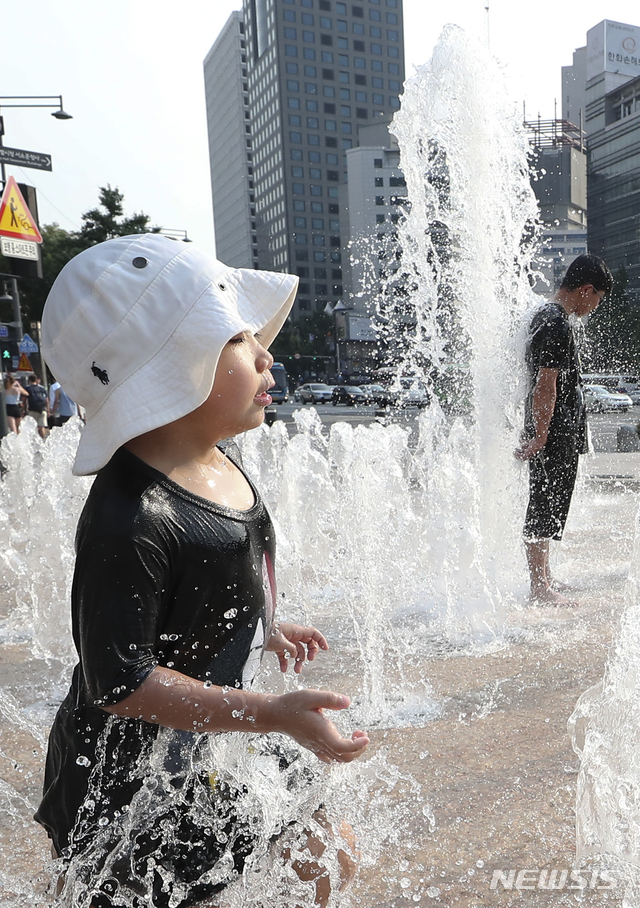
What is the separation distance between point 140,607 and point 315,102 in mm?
120834

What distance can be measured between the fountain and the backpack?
796 cm

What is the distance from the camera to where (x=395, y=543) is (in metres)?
4.97

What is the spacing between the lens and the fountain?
1841mm

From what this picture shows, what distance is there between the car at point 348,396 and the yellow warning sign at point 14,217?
32.9m

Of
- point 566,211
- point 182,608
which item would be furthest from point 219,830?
point 566,211

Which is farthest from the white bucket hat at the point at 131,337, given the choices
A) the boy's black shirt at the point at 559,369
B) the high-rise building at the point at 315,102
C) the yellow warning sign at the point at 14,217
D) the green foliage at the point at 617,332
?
the high-rise building at the point at 315,102

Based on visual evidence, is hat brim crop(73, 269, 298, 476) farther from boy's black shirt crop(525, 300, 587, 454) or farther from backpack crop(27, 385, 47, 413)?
Result: backpack crop(27, 385, 47, 413)

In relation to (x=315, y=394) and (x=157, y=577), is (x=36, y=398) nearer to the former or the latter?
(x=157, y=577)

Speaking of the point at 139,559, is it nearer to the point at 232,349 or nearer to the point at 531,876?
the point at 232,349

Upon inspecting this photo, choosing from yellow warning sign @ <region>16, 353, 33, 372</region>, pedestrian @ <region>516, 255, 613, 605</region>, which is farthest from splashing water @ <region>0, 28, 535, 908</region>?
yellow warning sign @ <region>16, 353, 33, 372</region>

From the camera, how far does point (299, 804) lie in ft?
4.01

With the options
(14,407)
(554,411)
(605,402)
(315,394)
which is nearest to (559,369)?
(554,411)

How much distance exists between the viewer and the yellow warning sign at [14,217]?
7.95 m

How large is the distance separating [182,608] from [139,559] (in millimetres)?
128
